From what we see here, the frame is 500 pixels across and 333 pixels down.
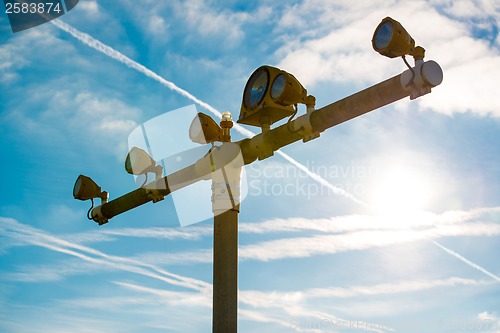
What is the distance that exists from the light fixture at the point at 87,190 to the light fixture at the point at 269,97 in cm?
358

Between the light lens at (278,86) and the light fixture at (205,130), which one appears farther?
the light fixture at (205,130)

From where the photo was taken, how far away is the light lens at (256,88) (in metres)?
6.45

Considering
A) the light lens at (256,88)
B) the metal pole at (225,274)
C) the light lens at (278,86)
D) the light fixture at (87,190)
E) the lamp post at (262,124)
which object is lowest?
the metal pole at (225,274)

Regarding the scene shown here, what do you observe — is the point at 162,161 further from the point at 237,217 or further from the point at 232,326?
the point at 232,326

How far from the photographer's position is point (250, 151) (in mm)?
6574

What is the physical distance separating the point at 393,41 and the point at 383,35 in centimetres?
14

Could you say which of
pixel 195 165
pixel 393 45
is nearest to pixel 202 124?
pixel 195 165

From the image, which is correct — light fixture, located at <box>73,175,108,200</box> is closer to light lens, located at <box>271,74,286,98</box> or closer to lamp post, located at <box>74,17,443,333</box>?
lamp post, located at <box>74,17,443,333</box>

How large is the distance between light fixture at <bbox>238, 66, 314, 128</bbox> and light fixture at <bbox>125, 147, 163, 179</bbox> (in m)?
2.04

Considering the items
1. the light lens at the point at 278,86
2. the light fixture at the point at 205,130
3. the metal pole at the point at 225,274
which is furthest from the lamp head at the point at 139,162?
the light lens at the point at 278,86

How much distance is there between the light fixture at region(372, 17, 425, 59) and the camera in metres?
5.11

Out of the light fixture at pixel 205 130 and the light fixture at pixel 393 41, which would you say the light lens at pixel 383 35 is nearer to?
the light fixture at pixel 393 41

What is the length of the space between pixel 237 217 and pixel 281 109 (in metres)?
1.34

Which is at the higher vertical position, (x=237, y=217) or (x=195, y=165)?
(x=195, y=165)
